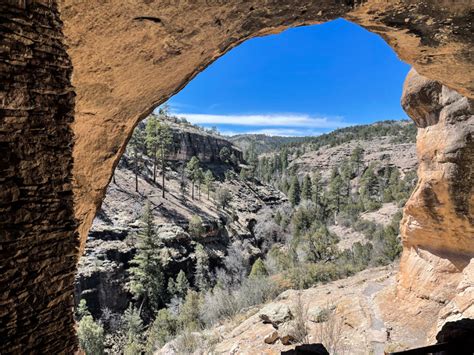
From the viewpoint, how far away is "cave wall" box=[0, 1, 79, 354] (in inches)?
79.6

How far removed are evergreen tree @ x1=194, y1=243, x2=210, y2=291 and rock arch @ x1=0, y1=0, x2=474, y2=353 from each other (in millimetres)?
22136

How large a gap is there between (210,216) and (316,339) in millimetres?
32665

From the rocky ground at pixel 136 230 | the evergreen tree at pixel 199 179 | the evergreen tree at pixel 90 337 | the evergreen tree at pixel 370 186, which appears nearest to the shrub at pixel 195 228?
the rocky ground at pixel 136 230

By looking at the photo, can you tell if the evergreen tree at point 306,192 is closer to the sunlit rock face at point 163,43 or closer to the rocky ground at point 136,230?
the rocky ground at point 136,230

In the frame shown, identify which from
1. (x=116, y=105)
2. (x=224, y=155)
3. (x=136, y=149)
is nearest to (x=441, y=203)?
(x=116, y=105)

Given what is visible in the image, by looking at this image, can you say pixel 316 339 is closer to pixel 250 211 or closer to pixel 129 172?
pixel 129 172

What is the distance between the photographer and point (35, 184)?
219 centimetres

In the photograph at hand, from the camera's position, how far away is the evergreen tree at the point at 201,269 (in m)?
30.5

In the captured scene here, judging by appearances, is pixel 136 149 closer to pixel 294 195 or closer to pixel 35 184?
pixel 294 195

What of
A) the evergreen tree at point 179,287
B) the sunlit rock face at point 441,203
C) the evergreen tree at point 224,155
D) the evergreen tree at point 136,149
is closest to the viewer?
the sunlit rock face at point 441,203

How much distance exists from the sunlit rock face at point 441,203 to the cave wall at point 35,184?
8269mm

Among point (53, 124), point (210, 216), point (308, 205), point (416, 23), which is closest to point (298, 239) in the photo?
point (210, 216)

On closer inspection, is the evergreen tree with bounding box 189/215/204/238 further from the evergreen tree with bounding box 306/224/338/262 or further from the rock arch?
the rock arch

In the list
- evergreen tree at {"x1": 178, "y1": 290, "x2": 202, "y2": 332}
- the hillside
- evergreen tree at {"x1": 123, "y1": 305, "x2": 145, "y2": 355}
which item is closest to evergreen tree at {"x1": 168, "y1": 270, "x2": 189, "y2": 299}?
the hillside
